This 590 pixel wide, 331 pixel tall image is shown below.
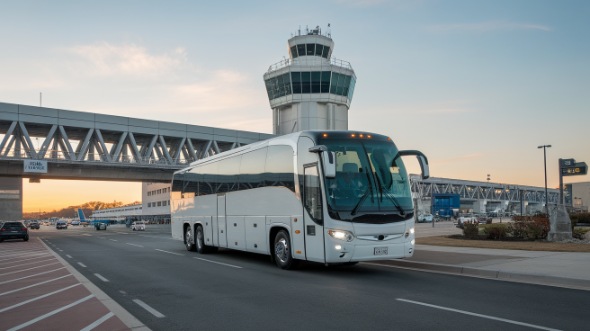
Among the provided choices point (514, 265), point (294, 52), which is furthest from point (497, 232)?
point (294, 52)

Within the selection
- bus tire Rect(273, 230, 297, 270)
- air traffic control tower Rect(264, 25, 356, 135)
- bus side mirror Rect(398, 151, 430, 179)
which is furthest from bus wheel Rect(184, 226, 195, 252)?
air traffic control tower Rect(264, 25, 356, 135)

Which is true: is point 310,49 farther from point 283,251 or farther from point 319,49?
point 283,251

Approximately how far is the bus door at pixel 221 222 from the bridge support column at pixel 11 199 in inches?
4116

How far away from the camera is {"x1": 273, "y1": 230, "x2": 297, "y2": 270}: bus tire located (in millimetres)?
14211

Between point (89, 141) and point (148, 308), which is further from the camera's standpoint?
point (89, 141)

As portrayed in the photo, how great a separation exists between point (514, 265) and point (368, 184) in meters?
4.29

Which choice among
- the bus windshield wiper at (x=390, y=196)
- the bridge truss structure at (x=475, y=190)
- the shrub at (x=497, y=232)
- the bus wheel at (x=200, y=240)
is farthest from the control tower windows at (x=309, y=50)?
the bridge truss structure at (x=475, y=190)

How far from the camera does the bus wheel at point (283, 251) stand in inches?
559

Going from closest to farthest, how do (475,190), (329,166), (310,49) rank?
1. (329,166)
2. (310,49)
3. (475,190)

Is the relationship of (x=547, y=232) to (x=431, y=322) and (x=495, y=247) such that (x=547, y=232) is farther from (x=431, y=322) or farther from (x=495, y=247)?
(x=431, y=322)

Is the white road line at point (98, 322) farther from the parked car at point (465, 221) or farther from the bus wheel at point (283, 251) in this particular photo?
the parked car at point (465, 221)

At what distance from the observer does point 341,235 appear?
12.5m

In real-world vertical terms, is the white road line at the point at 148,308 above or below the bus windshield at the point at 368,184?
below

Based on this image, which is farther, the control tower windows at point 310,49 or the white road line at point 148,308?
the control tower windows at point 310,49
